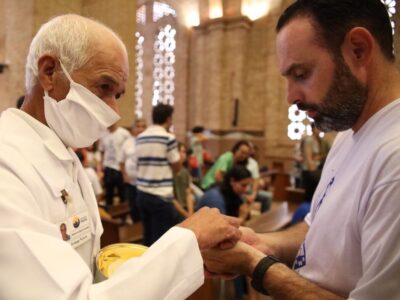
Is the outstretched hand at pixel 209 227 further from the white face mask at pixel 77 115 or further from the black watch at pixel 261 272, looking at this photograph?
the white face mask at pixel 77 115

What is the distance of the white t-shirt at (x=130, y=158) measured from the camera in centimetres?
571

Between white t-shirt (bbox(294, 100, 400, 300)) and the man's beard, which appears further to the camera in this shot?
the man's beard

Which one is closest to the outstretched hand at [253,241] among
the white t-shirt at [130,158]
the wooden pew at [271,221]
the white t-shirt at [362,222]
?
the white t-shirt at [362,222]

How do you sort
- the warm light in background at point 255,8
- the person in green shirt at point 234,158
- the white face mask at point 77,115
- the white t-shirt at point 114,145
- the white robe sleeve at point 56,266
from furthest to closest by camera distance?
the warm light in background at point 255,8, the white t-shirt at point 114,145, the person in green shirt at point 234,158, the white face mask at point 77,115, the white robe sleeve at point 56,266

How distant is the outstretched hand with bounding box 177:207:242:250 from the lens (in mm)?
1268

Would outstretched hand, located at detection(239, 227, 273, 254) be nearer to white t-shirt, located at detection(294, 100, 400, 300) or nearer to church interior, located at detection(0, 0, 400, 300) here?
white t-shirt, located at detection(294, 100, 400, 300)

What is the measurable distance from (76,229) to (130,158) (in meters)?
4.63

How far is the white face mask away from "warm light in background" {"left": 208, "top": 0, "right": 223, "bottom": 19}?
1243cm

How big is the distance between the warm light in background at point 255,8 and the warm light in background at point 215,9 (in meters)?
0.84

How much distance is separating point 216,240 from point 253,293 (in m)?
2.67

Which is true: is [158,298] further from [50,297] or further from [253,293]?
[253,293]

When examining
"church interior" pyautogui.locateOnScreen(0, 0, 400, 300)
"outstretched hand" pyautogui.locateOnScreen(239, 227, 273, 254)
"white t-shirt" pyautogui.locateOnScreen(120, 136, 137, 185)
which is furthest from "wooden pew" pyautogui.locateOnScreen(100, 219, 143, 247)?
"church interior" pyautogui.locateOnScreen(0, 0, 400, 300)

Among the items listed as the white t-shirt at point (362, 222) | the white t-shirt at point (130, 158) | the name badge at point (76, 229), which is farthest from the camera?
the white t-shirt at point (130, 158)

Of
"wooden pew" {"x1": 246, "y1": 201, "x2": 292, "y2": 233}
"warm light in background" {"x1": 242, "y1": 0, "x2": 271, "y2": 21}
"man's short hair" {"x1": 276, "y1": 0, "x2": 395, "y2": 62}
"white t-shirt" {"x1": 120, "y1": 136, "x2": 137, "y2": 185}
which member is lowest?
"wooden pew" {"x1": 246, "y1": 201, "x2": 292, "y2": 233}
